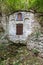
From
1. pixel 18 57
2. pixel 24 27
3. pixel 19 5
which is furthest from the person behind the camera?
pixel 19 5

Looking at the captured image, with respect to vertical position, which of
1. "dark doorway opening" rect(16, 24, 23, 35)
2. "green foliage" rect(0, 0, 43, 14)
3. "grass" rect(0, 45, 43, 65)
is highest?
"green foliage" rect(0, 0, 43, 14)

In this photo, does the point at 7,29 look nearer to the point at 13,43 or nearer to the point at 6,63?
the point at 13,43

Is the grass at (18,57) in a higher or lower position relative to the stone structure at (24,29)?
lower

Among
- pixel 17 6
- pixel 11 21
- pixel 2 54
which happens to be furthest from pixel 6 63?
pixel 17 6

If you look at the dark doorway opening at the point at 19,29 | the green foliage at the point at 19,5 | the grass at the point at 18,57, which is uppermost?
the green foliage at the point at 19,5

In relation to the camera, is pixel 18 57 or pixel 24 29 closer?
pixel 18 57

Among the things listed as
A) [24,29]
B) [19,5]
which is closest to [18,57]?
[24,29]

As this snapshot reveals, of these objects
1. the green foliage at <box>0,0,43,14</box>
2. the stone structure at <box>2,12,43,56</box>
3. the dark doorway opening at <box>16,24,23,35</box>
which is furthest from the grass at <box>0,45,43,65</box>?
the green foliage at <box>0,0,43,14</box>

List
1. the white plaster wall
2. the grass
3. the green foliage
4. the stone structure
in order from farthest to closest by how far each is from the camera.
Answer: the green foliage < the white plaster wall < the stone structure < the grass

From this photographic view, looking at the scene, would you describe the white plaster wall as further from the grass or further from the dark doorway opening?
the grass

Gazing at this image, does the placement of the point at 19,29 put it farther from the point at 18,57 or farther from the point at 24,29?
the point at 18,57

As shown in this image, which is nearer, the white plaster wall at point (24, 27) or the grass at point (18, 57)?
the grass at point (18, 57)

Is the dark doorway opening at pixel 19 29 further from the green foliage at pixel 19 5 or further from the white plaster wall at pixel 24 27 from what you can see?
the green foliage at pixel 19 5

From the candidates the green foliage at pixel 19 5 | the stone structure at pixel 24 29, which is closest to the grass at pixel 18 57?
the stone structure at pixel 24 29
